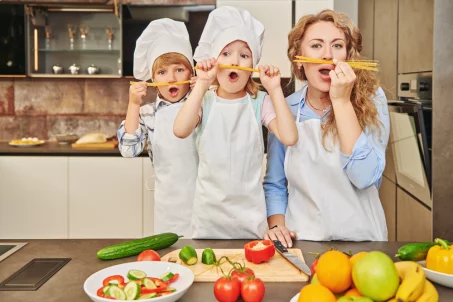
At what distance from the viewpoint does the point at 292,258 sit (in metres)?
1.47

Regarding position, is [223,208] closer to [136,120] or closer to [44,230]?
[136,120]

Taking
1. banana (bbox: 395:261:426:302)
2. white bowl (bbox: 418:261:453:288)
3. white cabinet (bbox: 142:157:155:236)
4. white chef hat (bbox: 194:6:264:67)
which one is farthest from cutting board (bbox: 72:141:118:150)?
banana (bbox: 395:261:426:302)

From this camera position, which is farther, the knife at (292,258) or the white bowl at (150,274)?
the knife at (292,258)

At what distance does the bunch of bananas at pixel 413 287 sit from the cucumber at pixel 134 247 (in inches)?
27.6

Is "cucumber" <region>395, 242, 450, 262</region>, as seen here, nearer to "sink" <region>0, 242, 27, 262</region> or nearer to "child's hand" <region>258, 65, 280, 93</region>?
"child's hand" <region>258, 65, 280, 93</region>

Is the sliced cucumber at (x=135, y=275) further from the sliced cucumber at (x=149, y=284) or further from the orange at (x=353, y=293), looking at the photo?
the orange at (x=353, y=293)

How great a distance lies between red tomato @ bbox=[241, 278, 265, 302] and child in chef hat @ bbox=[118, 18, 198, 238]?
1.03 metres

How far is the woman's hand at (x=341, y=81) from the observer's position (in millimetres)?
1710

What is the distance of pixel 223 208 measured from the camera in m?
1.92

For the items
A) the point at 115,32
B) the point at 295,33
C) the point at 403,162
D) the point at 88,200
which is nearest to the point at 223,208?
the point at 295,33

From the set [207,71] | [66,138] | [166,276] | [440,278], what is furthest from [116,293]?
[66,138]

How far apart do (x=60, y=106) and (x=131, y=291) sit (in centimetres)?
365

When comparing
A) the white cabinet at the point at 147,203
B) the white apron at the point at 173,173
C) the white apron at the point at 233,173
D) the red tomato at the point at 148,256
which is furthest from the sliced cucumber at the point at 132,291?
the white cabinet at the point at 147,203

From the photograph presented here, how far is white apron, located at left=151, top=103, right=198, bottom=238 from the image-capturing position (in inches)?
86.0
